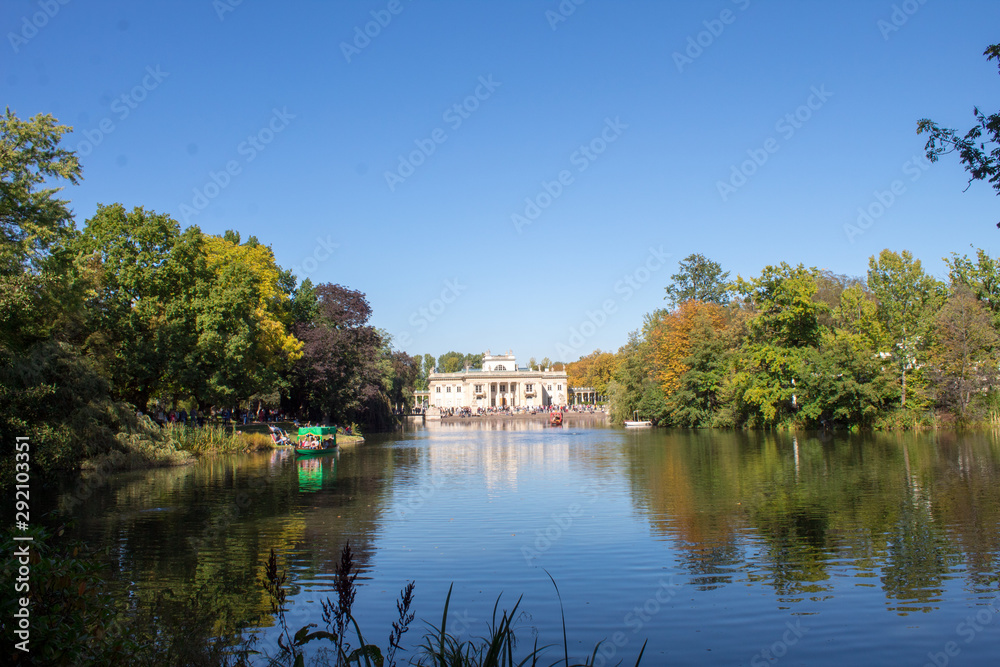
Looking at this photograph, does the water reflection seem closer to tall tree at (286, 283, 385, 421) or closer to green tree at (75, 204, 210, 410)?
green tree at (75, 204, 210, 410)

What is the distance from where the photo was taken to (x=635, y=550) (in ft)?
43.8

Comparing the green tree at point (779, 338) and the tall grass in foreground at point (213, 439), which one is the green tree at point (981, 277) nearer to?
the green tree at point (779, 338)

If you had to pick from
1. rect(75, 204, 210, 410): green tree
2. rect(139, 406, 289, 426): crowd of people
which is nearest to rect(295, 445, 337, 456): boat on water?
rect(139, 406, 289, 426): crowd of people

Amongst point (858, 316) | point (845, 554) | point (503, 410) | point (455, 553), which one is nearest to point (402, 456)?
point (455, 553)

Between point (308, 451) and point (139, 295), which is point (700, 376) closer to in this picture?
point (308, 451)

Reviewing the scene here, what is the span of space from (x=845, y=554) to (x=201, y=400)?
3462cm
